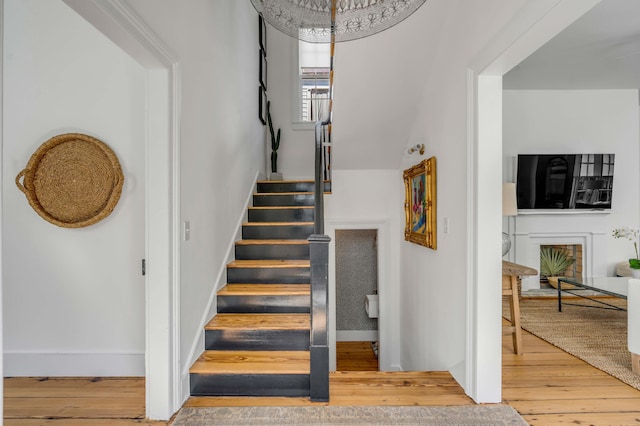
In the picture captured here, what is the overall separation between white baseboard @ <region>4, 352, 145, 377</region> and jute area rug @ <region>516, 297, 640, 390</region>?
3.35 meters

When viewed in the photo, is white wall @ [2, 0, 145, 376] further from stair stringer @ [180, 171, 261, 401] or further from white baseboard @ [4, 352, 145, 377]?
stair stringer @ [180, 171, 261, 401]

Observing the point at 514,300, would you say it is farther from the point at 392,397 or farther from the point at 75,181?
the point at 75,181

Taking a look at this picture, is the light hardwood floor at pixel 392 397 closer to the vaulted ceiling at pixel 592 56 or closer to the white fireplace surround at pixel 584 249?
the white fireplace surround at pixel 584 249

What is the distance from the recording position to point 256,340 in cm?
232

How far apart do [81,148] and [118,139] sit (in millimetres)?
239

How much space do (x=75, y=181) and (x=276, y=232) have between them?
167cm

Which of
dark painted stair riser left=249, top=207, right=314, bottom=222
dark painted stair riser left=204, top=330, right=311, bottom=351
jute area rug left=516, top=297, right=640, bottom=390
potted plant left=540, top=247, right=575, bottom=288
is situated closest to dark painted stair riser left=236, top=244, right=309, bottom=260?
dark painted stair riser left=249, top=207, right=314, bottom=222

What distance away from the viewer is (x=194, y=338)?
218cm

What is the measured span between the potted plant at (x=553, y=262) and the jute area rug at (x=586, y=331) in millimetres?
592

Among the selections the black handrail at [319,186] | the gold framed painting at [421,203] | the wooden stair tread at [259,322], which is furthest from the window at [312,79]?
the wooden stair tread at [259,322]

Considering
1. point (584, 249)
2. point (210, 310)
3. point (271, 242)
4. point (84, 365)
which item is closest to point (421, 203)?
point (271, 242)

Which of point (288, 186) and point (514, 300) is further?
point (288, 186)

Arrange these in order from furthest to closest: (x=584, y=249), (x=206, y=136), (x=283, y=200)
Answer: (x=584, y=249), (x=283, y=200), (x=206, y=136)

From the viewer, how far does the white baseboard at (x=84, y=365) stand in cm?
233
